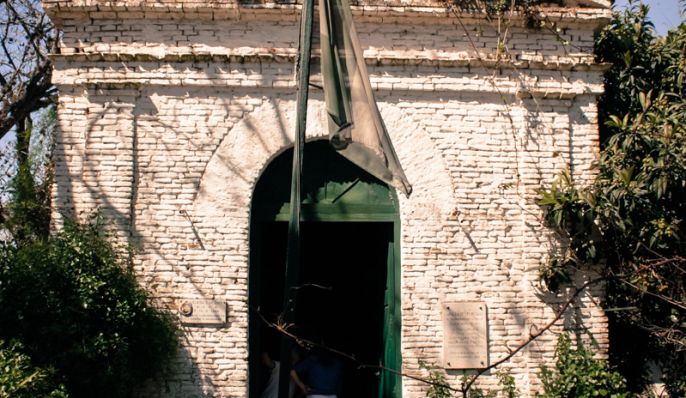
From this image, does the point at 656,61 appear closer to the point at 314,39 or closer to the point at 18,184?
the point at 314,39

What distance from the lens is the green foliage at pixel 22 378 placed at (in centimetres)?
637

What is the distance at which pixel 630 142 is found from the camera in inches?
323

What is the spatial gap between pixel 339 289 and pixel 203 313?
123 inches

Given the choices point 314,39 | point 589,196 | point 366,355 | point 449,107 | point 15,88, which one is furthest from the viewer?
point 15,88

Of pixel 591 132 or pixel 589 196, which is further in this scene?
pixel 591 132

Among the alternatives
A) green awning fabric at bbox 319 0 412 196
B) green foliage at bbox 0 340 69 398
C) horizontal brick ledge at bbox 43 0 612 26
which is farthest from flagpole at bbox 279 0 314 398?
horizontal brick ledge at bbox 43 0 612 26

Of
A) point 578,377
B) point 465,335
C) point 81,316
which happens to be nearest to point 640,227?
point 578,377

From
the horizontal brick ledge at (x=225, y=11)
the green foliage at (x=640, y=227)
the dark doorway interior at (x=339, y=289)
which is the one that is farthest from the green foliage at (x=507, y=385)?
the horizontal brick ledge at (x=225, y=11)

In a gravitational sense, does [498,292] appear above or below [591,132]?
below

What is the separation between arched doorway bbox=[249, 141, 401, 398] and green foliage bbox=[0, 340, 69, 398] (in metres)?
1.98

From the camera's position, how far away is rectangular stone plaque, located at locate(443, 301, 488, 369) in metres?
8.29

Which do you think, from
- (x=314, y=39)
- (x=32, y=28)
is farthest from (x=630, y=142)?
(x=32, y=28)

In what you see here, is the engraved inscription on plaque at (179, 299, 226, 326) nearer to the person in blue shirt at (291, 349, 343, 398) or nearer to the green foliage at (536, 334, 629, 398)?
the person in blue shirt at (291, 349, 343, 398)

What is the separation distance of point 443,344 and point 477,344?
372mm
